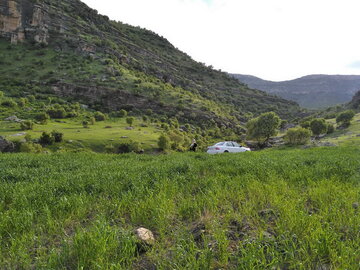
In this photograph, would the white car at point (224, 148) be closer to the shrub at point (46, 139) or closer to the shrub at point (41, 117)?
the shrub at point (46, 139)

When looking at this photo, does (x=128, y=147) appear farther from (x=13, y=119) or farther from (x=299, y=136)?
(x=299, y=136)

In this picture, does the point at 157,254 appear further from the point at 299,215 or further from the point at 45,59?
the point at 45,59

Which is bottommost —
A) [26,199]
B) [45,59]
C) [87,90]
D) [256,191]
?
[26,199]

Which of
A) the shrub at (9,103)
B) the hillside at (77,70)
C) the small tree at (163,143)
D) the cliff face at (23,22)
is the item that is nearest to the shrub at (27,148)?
the small tree at (163,143)

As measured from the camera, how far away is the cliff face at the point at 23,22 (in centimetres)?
9300

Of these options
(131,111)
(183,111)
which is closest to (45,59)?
(131,111)

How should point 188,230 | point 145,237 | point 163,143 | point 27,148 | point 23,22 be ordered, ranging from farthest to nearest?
point 23,22 < point 163,143 < point 27,148 < point 188,230 < point 145,237

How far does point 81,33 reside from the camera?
11331 cm

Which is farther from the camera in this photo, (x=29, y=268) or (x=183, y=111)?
(x=183, y=111)

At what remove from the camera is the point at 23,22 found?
9775 centimetres

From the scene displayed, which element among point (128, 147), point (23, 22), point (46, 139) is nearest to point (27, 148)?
point (46, 139)

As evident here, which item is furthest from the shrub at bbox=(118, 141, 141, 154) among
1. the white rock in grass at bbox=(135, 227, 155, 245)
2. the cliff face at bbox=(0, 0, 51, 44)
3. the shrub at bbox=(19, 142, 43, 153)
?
the cliff face at bbox=(0, 0, 51, 44)

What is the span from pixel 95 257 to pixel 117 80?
9513 centimetres

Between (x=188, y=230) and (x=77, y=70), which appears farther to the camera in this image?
(x=77, y=70)
